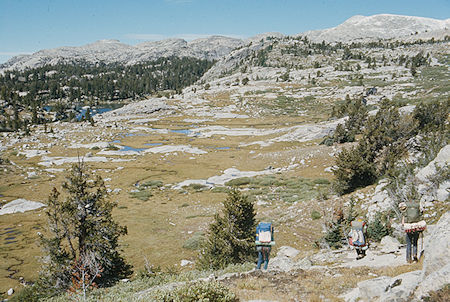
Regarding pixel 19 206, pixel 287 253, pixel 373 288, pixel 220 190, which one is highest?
pixel 373 288

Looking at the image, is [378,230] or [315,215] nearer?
[378,230]

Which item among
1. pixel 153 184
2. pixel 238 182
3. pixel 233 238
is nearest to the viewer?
pixel 233 238

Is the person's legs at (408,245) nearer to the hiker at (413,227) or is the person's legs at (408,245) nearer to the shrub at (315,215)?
the hiker at (413,227)

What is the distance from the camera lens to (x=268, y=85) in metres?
167

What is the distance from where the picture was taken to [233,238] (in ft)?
60.9

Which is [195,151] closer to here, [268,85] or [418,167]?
[418,167]

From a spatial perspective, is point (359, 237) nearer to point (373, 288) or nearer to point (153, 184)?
point (373, 288)

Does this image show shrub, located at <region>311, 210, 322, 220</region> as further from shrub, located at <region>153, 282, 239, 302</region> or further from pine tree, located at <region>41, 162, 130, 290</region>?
shrub, located at <region>153, 282, 239, 302</region>

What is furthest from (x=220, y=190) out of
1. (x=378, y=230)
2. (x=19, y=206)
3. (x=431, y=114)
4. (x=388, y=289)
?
(x=388, y=289)

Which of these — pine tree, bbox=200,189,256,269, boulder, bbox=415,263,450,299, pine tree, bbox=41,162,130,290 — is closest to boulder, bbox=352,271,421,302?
boulder, bbox=415,263,450,299

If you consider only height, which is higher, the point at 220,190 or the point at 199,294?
the point at 199,294

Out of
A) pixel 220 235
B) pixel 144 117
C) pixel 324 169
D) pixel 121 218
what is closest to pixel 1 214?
pixel 121 218

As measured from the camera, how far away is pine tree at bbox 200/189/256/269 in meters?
18.2

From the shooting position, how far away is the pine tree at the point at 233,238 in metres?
18.2
